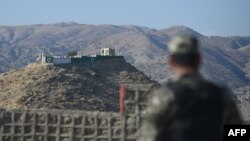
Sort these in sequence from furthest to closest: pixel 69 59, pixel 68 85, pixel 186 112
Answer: pixel 69 59 < pixel 68 85 < pixel 186 112

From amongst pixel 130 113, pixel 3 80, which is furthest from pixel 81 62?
pixel 130 113

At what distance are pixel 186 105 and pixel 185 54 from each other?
37 cm

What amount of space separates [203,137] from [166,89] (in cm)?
43

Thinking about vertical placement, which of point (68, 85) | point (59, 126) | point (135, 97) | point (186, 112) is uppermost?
point (186, 112)

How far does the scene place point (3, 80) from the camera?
45.4 metres

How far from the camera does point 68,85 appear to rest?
43469 millimetres

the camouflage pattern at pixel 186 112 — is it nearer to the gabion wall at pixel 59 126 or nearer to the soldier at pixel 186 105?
the soldier at pixel 186 105

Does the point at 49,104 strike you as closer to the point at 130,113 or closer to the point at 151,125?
the point at 130,113

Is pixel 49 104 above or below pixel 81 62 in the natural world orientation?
below

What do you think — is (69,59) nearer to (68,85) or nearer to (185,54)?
(68,85)

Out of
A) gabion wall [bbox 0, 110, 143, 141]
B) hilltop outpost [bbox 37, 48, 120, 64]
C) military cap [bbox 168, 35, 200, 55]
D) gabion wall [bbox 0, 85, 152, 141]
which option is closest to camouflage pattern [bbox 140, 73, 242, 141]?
military cap [bbox 168, 35, 200, 55]

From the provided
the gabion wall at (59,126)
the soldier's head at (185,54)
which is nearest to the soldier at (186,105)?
the soldier's head at (185,54)

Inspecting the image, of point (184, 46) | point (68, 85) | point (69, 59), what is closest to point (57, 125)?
point (184, 46)

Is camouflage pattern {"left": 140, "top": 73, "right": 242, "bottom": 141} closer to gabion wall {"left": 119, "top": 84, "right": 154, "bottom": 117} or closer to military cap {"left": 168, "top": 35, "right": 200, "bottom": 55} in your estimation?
military cap {"left": 168, "top": 35, "right": 200, "bottom": 55}
